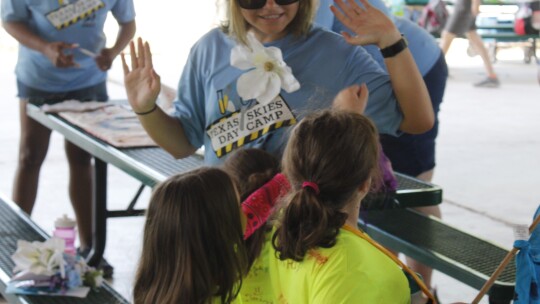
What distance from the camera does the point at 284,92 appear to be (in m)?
2.52

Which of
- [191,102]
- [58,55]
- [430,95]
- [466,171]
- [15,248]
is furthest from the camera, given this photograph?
[466,171]

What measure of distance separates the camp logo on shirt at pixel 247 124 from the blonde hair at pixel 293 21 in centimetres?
19

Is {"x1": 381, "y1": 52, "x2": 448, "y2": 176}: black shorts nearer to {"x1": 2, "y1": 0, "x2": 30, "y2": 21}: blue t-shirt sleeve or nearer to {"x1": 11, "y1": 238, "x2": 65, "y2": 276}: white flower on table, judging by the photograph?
{"x1": 11, "y1": 238, "x2": 65, "y2": 276}: white flower on table

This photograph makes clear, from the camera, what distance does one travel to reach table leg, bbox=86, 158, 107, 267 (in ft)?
13.9

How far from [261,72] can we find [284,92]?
0.26 ft

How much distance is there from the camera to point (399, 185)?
3096 mm

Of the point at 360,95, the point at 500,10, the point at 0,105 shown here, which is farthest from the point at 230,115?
the point at 500,10

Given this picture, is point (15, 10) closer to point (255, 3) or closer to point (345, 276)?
point (255, 3)

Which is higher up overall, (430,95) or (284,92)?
(284,92)

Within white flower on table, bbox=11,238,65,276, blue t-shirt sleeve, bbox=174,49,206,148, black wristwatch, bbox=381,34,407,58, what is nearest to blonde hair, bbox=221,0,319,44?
blue t-shirt sleeve, bbox=174,49,206,148

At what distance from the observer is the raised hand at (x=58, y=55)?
4.11m

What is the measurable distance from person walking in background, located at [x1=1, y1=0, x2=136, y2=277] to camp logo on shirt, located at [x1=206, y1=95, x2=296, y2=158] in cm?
172

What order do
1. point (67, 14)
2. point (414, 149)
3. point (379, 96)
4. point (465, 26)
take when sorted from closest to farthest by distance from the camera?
1. point (379, 96)
2. point (414, 149)
3. point (67, 14)
4. point (465, 26)

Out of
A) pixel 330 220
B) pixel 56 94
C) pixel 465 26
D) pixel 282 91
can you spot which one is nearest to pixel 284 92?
pixel 282 91
